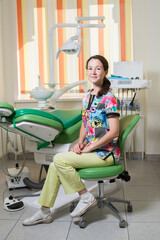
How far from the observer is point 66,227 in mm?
1907

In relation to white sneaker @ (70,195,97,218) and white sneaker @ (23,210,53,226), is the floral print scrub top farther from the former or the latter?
white sneaker @ (23,210,53,226)

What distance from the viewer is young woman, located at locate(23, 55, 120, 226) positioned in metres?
1.84

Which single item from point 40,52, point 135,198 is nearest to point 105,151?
point 135,198

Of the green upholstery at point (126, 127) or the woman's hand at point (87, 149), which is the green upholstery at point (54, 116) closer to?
the woman's hand at point (87, 149)

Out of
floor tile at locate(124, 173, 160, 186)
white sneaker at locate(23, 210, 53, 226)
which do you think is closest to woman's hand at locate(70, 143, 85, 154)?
white sneaker at locate(23, 210, 53, 226)

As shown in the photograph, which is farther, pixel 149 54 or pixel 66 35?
pixel 66 35

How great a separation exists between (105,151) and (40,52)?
2.29m

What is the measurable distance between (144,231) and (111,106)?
2.51 feet

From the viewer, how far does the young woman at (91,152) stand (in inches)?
72.6

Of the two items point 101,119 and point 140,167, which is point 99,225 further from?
point 140,167

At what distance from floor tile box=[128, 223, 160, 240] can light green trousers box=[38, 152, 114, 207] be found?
1.28 feet

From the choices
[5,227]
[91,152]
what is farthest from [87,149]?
[5,227]

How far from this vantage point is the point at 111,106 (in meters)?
1.87

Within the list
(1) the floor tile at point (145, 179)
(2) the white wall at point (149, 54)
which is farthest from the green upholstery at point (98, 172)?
(2) the white wall at point (149, 54)
